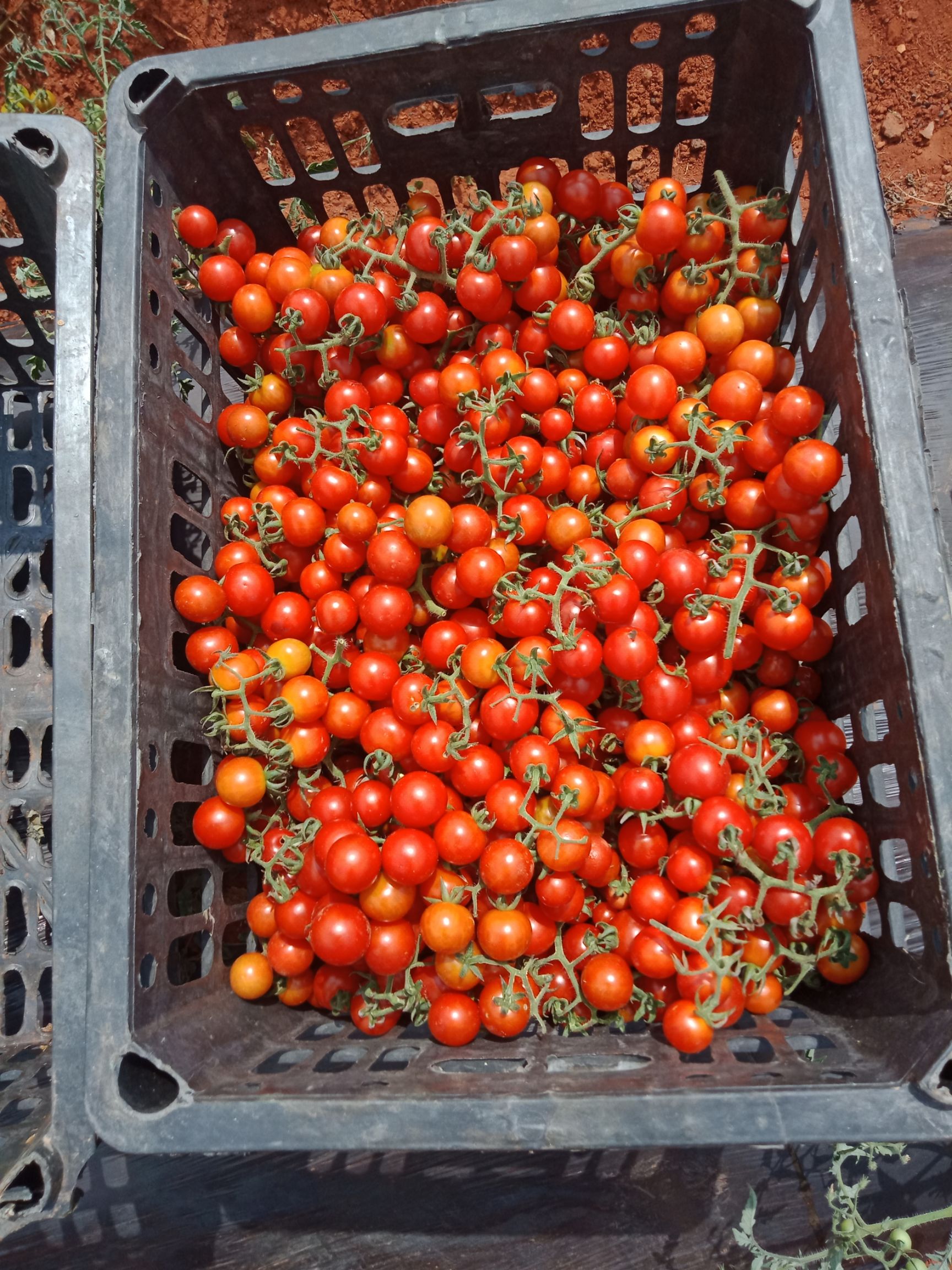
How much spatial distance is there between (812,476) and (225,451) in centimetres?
105

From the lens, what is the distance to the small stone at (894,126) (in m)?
2.29

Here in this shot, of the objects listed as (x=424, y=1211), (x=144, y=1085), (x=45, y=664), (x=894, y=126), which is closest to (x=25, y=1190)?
(x=144, y=1085)

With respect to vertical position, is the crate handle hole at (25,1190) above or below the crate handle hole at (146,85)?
below

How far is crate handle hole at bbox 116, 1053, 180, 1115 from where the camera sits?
3.44ft

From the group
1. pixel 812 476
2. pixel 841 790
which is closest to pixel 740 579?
pixel 812 476

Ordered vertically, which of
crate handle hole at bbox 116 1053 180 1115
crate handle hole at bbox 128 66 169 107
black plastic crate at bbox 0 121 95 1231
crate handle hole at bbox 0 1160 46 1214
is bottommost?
crate handle hole at bbox 0 1160 46 1214

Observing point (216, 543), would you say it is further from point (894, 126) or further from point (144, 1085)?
point (894, 126)

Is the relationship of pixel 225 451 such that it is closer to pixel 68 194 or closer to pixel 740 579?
pixel 68 194

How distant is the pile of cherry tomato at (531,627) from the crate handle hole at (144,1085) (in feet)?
0.78

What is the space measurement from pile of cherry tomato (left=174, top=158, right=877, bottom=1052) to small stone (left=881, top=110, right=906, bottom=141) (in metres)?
1.22

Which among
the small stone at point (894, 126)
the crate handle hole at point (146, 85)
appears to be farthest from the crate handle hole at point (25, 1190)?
the small stone at point (894, 126)

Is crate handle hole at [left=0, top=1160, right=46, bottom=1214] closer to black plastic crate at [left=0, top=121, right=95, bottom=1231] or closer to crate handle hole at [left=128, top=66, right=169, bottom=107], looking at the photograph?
black plastic crate at [left=0, top=121, right=95, bottom=1231]

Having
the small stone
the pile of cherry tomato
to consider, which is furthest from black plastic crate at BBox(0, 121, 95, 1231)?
the small stone

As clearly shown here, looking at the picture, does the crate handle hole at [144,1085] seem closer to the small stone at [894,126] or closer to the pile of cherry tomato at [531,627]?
the pile of cherry tomato at [531,627]
